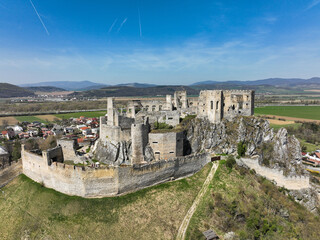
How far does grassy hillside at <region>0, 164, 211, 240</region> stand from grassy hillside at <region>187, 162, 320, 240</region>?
2128 mm

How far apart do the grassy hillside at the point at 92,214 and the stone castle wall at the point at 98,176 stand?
2.31ft

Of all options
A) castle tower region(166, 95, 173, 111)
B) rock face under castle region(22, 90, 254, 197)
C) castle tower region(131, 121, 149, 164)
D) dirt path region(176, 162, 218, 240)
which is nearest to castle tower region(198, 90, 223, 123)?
rock face under castle region(22, 90, 254, 197)

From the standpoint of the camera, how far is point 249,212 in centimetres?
2191

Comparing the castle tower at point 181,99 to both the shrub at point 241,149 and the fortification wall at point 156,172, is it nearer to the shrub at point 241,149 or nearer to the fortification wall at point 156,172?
the shrub at point 241,149

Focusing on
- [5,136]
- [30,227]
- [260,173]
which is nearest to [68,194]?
[30,227]

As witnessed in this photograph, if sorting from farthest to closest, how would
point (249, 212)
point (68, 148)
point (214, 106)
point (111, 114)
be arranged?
1. point (214, 106)
2. point (111, 114)
3. point (68, 148)
4. point (249, 212)

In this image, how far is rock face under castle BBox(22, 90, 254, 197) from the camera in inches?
805

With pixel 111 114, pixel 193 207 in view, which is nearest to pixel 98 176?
pixel 193 207

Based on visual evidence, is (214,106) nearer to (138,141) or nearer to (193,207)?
(138,141)

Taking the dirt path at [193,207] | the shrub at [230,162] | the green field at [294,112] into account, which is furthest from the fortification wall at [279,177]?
the green field at [294,112]

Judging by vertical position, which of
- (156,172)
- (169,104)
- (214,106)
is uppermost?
(214,106)

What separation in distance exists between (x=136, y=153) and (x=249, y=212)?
14.3m

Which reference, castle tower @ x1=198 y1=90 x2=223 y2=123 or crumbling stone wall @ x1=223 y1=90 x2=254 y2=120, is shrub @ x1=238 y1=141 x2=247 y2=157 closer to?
castle tower @ x1=198 y1=90 x2=223 y2=123

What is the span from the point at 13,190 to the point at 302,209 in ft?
113
